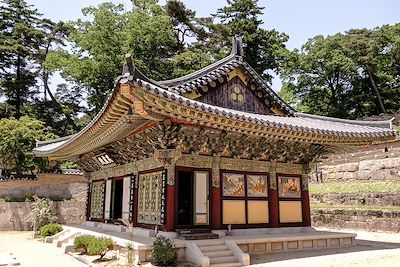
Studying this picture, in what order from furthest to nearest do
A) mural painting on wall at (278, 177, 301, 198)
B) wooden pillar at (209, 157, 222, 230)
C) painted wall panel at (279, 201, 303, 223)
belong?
mural painting on wall at (278, 177, 301, 198) < painted wall panel at (279, 201, 303, 223) < wooden pillar at (209, 157, 222, 230)

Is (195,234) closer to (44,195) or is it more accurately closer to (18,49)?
(44,195)

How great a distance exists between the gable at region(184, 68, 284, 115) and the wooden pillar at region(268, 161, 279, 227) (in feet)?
8.05

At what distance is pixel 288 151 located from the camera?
43.1ft

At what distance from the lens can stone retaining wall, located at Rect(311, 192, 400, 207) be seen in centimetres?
1864

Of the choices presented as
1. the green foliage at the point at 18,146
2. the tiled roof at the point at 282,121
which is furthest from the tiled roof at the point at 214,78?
the green foliage at the point at 18,146

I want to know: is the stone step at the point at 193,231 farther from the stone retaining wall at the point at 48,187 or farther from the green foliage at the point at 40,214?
the stone retaining wall at the point at 48,187

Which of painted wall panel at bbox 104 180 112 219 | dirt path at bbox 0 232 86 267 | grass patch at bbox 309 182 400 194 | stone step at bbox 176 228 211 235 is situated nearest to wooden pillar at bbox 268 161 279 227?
stone step at bbox 176 228 211 235

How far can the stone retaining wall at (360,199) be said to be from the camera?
734 inches

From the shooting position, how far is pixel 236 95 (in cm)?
1336

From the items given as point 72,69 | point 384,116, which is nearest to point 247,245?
point 72,69

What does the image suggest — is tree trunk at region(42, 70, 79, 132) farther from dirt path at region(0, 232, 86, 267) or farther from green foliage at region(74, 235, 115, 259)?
green foliage at region(74, 235, 115, 259)

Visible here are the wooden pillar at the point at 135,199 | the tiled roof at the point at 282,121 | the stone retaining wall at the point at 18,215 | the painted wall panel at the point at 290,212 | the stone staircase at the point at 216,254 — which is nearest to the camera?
the tiled roof at the point at 282,121

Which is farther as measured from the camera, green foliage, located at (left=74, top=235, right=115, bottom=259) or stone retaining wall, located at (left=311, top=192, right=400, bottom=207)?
stone retaining wall, located at (left=311, top=192, right=400, bottom=207)

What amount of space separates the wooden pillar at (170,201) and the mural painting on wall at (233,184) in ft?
6.46
